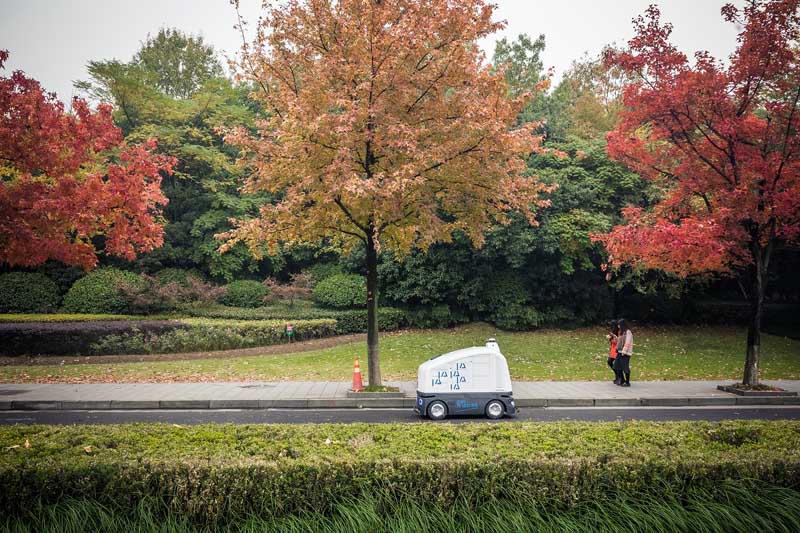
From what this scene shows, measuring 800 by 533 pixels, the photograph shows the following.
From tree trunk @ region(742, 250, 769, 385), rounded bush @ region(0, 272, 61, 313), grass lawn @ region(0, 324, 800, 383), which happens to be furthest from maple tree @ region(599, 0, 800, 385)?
rounded bush @ region(0, 272, 61, 313)

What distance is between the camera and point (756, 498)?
15.9 ft

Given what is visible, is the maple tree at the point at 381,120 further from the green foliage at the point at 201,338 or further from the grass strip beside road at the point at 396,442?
the green foliage at the point at 201,338

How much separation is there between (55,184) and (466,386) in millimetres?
10240

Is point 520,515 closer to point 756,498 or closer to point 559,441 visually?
point 559,441

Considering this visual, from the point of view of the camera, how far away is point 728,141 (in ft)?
44.2

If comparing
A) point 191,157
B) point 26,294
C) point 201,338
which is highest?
point 191,157

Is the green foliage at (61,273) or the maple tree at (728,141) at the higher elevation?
the maple tree at (728,141)

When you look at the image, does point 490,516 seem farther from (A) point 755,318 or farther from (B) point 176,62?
(B) point 176,62

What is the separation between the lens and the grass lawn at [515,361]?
16391mm

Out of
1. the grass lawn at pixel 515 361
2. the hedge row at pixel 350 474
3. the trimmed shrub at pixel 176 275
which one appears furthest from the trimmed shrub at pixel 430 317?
the hedge row at pixel 350 474

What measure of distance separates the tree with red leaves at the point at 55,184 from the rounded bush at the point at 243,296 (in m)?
15.1

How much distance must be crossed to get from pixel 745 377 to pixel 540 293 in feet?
45.8

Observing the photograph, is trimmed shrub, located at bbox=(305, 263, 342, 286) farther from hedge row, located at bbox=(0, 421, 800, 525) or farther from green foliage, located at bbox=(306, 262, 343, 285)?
hedge row, located at bbox=(0, 421, 800, 525)

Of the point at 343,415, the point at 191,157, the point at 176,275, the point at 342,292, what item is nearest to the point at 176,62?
the point at 191,157
